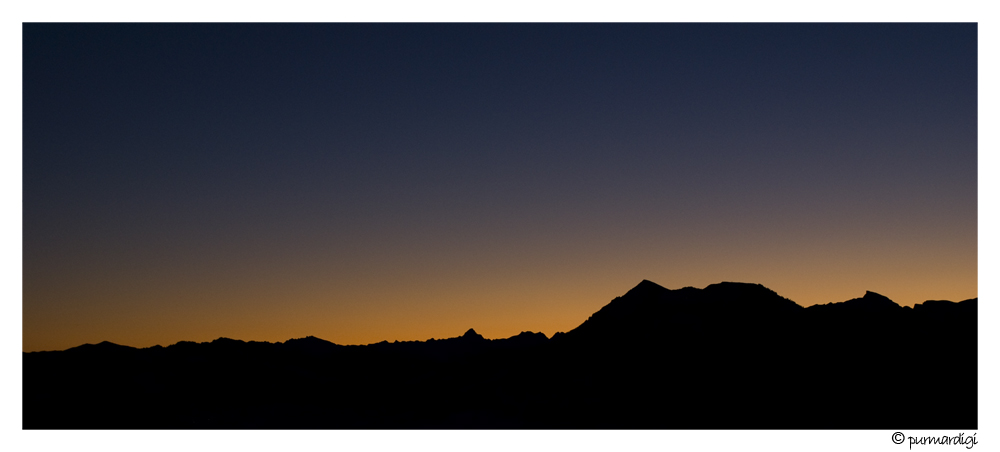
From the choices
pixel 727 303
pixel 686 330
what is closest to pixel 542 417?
pixel 686 330

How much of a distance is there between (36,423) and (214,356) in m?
20.7

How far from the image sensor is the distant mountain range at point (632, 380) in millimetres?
49344

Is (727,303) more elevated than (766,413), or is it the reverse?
(727,303)

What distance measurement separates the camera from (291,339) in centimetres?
8694

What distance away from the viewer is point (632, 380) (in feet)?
184

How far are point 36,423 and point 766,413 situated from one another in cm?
5274

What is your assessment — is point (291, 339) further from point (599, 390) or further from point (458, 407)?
point (599, 390)

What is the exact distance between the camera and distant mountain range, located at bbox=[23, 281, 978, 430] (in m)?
49.3

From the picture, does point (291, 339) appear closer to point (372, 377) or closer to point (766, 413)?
point (372, 377)
